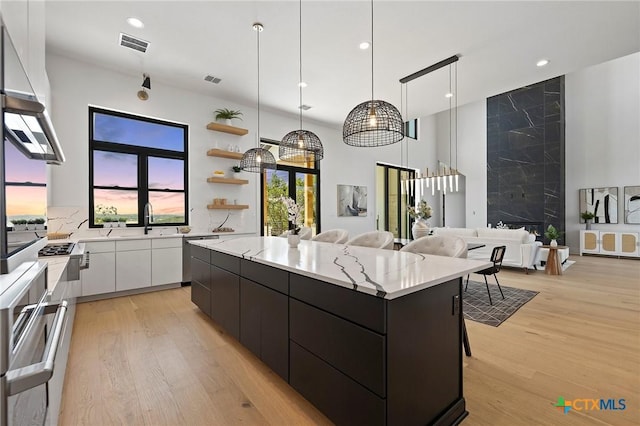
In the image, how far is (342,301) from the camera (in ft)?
4.82

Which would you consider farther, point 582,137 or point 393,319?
point 582,137

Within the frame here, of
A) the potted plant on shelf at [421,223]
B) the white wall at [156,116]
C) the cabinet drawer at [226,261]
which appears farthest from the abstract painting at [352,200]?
the cabinet drawer at [226,261]

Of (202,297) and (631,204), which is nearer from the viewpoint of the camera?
(202,297)

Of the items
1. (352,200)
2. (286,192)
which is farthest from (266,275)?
(352,200)

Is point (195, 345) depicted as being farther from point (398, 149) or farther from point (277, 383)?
point (398, 149)

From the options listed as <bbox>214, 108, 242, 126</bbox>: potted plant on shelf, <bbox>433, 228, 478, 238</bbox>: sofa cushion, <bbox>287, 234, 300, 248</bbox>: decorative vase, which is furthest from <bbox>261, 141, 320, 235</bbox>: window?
<bbox>287, 234, 300, 248</bbox>: decorative vase

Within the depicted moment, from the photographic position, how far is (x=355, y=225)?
25.7ft

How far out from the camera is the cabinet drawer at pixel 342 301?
1.30 metres

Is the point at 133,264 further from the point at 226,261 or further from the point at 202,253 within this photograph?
the point at 226,261

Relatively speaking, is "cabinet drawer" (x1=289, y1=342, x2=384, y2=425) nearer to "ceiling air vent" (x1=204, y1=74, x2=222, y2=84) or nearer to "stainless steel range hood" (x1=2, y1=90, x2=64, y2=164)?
"stainless steel range hood" (x1=2, y1=90, x2=64, y2=164)

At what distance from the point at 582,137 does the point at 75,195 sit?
38.5ft

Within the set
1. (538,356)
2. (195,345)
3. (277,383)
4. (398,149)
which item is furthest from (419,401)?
(398,149)

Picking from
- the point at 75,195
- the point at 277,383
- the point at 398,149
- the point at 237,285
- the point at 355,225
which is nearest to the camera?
the point at 277,383

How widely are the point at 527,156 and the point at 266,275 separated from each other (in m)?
9.66
